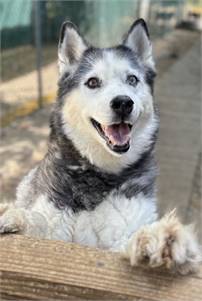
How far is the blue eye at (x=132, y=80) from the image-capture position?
3.08 m

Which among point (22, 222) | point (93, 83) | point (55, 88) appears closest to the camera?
point (22, 222)

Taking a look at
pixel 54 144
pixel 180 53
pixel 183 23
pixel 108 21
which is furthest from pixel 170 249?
pixel 183 23

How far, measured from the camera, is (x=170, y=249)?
1459 mm

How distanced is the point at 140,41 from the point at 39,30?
5.66 metres

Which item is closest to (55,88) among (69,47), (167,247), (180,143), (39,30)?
(39,30)

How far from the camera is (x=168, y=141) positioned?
8.06m

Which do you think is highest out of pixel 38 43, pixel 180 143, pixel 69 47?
pixel 69 47

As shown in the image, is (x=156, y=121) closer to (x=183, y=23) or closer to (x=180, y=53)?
(x=180, y=53)

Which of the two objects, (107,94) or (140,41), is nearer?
(107,94)

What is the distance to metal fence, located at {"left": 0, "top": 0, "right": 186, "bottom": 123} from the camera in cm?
916

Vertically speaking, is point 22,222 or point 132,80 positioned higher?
point 132,80

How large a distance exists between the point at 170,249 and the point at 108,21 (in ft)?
38.0

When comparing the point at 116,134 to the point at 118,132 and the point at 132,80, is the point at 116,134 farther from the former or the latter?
the point at 132,80

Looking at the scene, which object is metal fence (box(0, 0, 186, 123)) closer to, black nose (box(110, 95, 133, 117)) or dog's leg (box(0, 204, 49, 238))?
black nose (box(110, 95, 133, 117))
